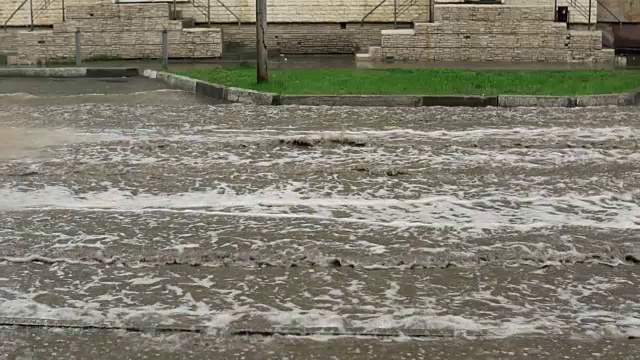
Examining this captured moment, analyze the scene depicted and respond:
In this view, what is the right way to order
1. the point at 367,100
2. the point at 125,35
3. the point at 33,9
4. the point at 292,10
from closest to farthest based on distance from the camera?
the point at 367,100 → the point at 125,35 → the point at 292,10 → the point at 33,9

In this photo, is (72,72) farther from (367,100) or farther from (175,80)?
(367,100)

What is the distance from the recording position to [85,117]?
12234 mm

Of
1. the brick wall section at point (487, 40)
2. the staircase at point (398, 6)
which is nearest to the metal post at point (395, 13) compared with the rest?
the staircase at point (398, 6)

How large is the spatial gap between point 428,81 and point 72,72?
913 centimetres

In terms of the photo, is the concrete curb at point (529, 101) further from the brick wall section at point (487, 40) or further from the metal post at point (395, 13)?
the metal post at point (395, 13)

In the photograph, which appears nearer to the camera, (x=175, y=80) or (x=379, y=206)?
(x=379, y=206)

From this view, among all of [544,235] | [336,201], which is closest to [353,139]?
[336,201]

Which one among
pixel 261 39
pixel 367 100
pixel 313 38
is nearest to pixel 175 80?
pixel 261 39

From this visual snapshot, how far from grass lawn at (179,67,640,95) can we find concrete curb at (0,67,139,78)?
2.37m

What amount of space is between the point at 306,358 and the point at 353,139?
6.13 metres

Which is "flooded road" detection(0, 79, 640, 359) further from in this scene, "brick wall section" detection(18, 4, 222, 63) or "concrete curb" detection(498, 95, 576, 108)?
"brick wall section" detection(18, 4, 222, 63)

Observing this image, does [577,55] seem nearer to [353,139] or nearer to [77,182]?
[353,139]

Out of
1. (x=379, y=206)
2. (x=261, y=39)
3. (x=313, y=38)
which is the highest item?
(x=313, y=38)

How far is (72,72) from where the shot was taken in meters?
20.2
